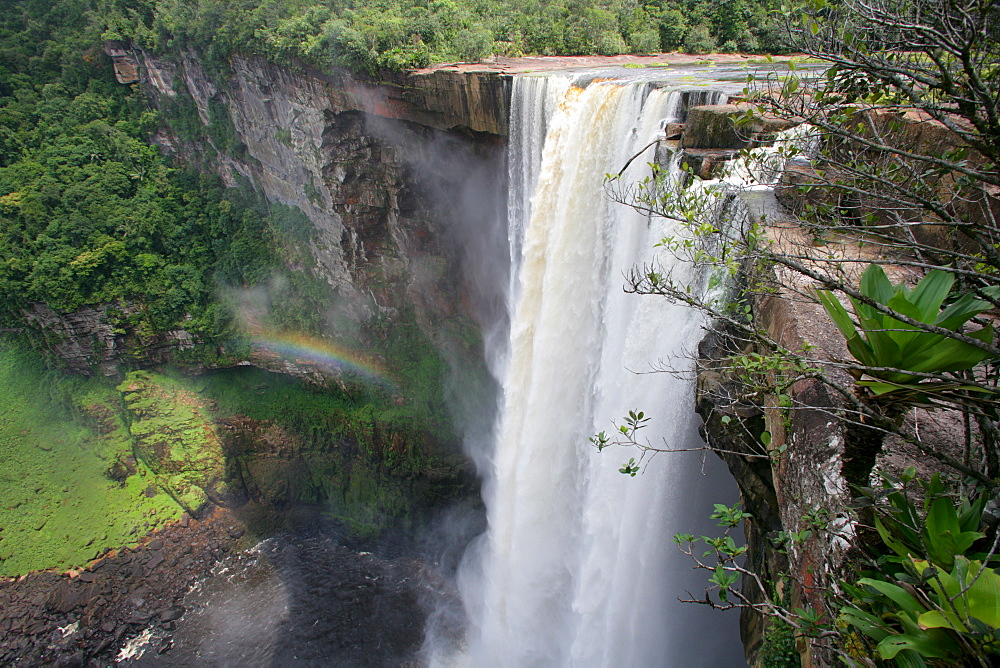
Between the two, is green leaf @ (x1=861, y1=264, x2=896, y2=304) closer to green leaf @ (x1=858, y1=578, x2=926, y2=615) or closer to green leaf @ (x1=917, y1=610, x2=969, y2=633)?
green leaf @ (x1=858, y1=578, x2=926, y2=615)

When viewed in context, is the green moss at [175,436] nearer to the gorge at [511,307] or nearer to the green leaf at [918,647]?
the gorge at [511,307]

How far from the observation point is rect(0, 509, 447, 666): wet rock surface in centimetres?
1260

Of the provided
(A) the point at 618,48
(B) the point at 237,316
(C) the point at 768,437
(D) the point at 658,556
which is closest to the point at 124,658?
(B) the point at 237,316

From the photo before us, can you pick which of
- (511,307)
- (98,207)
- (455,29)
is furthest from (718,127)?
(98,207)

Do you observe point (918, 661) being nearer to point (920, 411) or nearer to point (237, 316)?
point (920, 411)

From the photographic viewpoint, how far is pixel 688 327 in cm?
533

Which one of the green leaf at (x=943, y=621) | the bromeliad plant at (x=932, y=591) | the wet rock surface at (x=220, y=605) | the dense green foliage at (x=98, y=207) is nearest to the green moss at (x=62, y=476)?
the wet rock surface at (x=220, y=605)

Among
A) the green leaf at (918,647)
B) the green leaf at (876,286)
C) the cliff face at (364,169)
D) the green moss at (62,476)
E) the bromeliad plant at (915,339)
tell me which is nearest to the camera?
the green leaf at (918,647)

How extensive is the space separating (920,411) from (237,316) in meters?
17.4

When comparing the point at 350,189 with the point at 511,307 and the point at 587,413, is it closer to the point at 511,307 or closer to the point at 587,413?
the point at 511,307

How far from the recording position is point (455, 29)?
44.4ft

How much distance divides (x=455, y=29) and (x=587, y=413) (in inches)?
408

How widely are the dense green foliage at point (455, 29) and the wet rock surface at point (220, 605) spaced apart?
12661 mm

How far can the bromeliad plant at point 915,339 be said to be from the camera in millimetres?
2496
